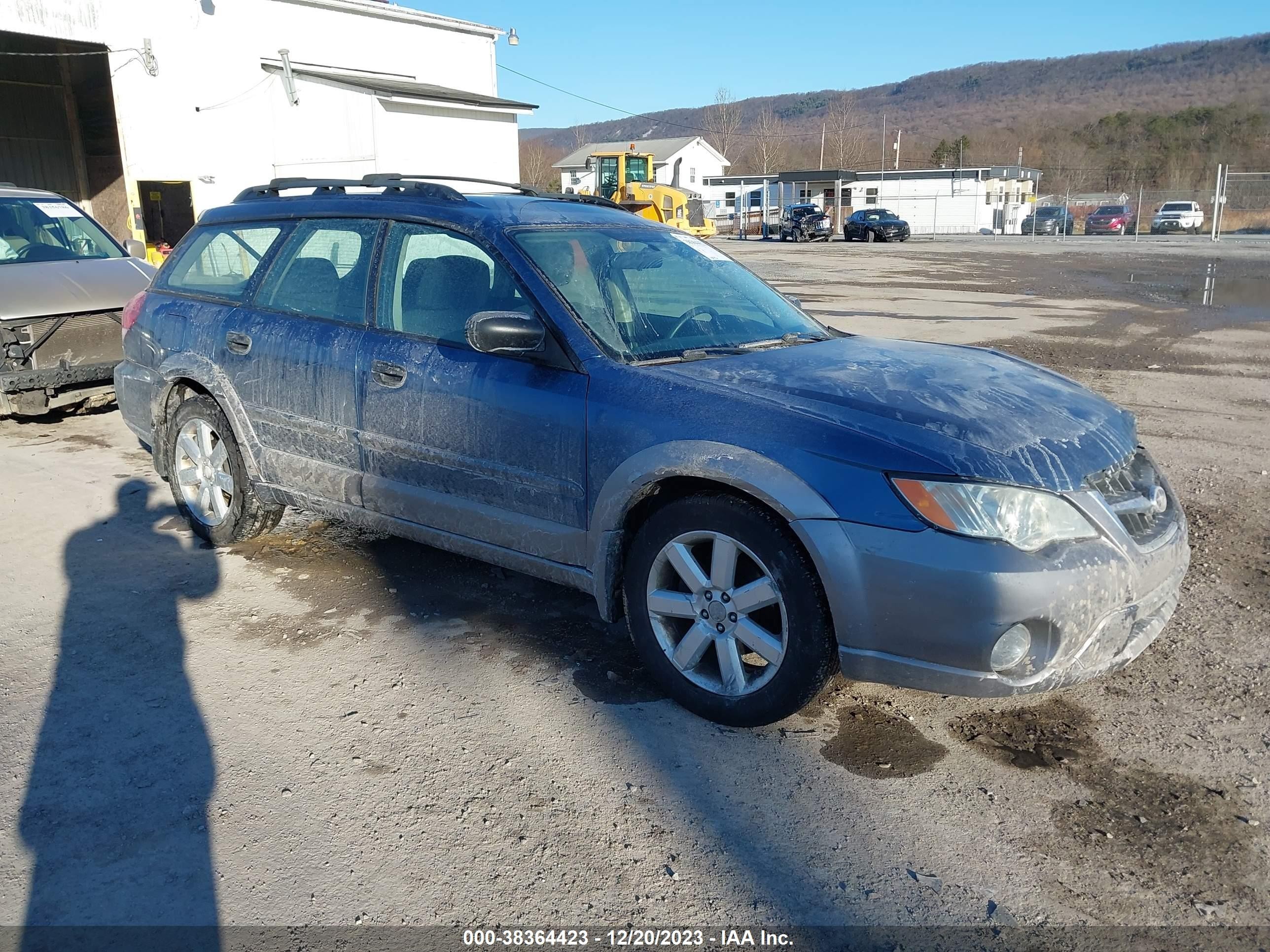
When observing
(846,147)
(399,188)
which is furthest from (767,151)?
(399,188)

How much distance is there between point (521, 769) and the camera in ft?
10.3

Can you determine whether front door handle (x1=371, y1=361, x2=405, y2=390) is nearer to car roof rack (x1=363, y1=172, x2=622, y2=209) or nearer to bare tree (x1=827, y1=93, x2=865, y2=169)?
car roof rack (x1=363, y1=172, x2=622, y2=209)

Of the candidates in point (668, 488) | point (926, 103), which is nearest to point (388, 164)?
point (668, 488)

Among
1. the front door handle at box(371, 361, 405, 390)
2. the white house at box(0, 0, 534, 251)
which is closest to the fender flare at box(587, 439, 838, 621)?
the front door handle at box(371, 361, 405, 390)

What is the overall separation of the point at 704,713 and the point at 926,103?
651ft

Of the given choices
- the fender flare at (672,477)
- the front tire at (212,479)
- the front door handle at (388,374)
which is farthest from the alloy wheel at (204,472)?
the fender flare at (672,477)

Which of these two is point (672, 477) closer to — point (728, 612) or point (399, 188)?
point (728, 612)

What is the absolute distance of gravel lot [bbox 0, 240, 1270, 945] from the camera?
8.41 ft

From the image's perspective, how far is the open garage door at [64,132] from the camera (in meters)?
24.1

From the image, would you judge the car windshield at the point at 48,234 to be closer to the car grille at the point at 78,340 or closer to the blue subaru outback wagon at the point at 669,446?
the car grille at the point at 78,340

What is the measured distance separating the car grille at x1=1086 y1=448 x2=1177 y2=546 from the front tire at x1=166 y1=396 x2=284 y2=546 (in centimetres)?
382

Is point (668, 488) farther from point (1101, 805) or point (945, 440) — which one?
Result: point (1101, 805)

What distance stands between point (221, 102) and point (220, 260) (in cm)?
1869

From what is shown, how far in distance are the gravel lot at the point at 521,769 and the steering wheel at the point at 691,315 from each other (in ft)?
4.17
